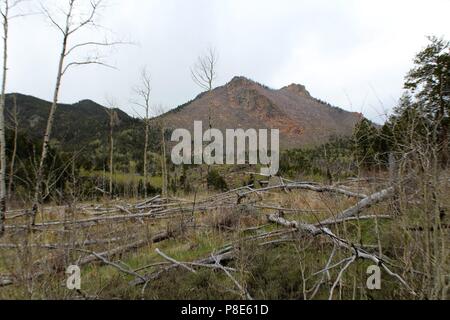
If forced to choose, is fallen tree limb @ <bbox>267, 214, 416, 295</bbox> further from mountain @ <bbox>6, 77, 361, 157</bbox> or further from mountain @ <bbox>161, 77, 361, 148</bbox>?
mountain @ <bbox>161, 77, 361, 148</bbox>

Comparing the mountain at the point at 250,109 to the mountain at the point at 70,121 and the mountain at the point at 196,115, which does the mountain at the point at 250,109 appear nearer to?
the mountain at the point at 196,115

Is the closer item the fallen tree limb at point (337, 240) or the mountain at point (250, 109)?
the fallen tree limb at point (337, 240)

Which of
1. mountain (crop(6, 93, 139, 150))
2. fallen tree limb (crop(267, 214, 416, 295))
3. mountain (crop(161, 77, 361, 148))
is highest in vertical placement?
mountain (crop(161, 77, 361, 148))

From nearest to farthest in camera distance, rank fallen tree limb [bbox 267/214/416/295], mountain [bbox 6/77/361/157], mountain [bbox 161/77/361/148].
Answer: fallen tree limb [bbox 267/214/416/295], mountain [bbox 6/77/361/157], mountain [bbox 161/77/361/148]

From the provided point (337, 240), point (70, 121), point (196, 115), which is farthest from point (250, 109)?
point (337, 240)

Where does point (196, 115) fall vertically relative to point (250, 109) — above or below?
below

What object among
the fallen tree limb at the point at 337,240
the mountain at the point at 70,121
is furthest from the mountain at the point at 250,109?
the fallen tree limb at the point at 337,240

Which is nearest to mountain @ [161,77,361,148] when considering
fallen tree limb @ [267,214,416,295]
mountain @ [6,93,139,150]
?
mountain @ [6,93,139,150]

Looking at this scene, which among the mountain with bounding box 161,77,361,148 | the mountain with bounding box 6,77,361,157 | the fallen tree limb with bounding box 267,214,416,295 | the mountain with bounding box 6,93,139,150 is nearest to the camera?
the fallen tree limb with bounding box 267,214,416,295

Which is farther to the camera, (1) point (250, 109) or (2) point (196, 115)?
(1) point (250, 109)

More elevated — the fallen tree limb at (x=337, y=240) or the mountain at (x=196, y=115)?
the mountain at (x=196, y=115)

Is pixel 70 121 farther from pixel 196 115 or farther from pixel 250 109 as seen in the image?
pixel 250 109
